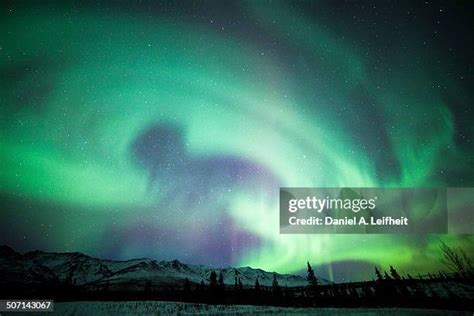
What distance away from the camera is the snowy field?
7113mm

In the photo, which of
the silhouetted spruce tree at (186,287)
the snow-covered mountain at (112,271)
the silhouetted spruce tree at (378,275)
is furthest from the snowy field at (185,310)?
the silhouetted spruce tree at (378,275)

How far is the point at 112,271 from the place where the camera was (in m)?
7.49

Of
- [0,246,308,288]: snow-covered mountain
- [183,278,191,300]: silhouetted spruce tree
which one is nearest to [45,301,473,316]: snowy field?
[183,278,191,300]: silhouetted spruce tree

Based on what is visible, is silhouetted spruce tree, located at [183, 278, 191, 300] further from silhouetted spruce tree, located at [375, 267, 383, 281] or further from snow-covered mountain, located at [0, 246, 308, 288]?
silhouetted spruce tree, located at [375, 267, 383, 281]

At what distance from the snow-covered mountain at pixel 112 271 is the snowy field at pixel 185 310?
0.93ft

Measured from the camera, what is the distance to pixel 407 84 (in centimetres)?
750

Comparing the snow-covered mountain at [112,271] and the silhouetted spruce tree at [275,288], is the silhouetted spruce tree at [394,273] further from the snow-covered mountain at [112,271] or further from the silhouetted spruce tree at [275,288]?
the silhouetted spruce tree at [275,288]

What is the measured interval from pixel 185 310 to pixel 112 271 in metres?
1.11

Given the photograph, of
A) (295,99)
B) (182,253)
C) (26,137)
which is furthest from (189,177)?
(26,137)

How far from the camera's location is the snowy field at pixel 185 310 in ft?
23.3

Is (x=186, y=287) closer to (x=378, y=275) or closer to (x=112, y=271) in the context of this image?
(x=112, y=271)

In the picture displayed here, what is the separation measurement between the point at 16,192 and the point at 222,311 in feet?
10.3

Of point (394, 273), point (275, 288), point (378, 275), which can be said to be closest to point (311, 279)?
point (275, 288)

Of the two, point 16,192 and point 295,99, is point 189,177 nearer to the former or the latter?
point 295,99
